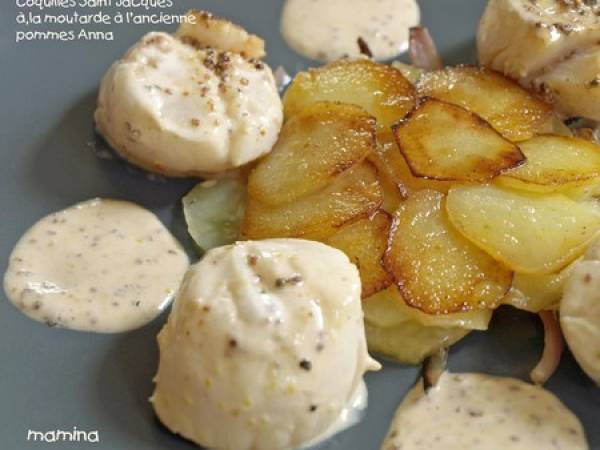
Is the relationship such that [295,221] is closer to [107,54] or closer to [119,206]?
[119,206]

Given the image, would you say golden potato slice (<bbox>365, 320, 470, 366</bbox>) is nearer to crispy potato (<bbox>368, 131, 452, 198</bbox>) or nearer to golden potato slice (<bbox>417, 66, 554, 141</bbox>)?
crispy potato (<bbox>368, 131, 452, 198</bbox>)

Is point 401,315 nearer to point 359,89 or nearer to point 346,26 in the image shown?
point 359,89

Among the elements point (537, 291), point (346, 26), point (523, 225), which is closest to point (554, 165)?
point (523, 225)

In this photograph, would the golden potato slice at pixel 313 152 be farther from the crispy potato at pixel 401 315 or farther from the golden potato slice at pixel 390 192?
the crispy potato at pixel 401 315

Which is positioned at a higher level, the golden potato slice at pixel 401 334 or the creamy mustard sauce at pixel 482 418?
the golden potato slice at pixel 401 334

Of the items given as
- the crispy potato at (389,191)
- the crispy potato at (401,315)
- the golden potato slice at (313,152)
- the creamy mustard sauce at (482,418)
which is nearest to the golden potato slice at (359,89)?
the golden potato slice at (313,152)

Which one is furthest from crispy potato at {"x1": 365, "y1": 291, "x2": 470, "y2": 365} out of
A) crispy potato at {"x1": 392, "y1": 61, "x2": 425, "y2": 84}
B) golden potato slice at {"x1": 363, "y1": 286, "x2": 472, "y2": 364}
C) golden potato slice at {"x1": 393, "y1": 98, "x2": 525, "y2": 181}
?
crispy potato at {"x1": 392, "y1": 61, "x2": 425, "y2": 84}

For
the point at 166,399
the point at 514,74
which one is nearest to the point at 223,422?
the point at 166,399
